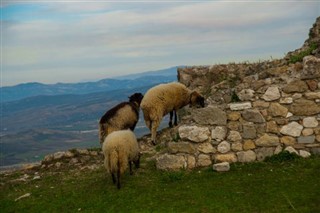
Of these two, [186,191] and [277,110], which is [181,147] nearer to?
[186,191]

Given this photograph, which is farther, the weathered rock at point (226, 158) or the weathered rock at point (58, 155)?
the weathered rock at point (58, 155)

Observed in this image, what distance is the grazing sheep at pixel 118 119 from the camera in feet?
55.0

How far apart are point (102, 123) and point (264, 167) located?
664 cm

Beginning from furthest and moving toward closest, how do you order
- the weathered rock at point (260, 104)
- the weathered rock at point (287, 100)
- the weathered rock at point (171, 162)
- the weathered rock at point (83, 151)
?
the weathered rock at point (83, 151)
the weathered rock at point (171, 162)
the weathered rock at point (260, 104)
the weathered rock at point (287, 100)

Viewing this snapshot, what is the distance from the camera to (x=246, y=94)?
44.7 feet

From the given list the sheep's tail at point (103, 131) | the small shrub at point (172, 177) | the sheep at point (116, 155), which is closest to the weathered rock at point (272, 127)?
the small shrub at point (172, 177)

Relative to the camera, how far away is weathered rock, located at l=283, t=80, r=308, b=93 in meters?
13.3

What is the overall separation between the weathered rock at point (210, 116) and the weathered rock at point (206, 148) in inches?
27.2

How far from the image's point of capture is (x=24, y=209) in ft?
39.6

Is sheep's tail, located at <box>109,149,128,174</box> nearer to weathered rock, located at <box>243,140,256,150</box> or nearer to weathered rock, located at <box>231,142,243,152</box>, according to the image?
weathered rock, located at <box>231,142,243,152</box>

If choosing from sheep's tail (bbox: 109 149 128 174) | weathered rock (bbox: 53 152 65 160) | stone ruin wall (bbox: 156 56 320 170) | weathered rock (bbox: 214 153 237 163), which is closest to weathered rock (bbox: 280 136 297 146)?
stone ruin wall (bbox: 156 56 320 170)

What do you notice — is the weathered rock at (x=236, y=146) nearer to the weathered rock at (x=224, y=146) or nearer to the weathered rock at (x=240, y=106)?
the weathered rock at (x=224, y=146)

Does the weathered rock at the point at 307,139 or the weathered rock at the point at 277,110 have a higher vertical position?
the weathered rock at the point at 277,110

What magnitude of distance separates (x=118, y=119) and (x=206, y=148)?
182 inches
